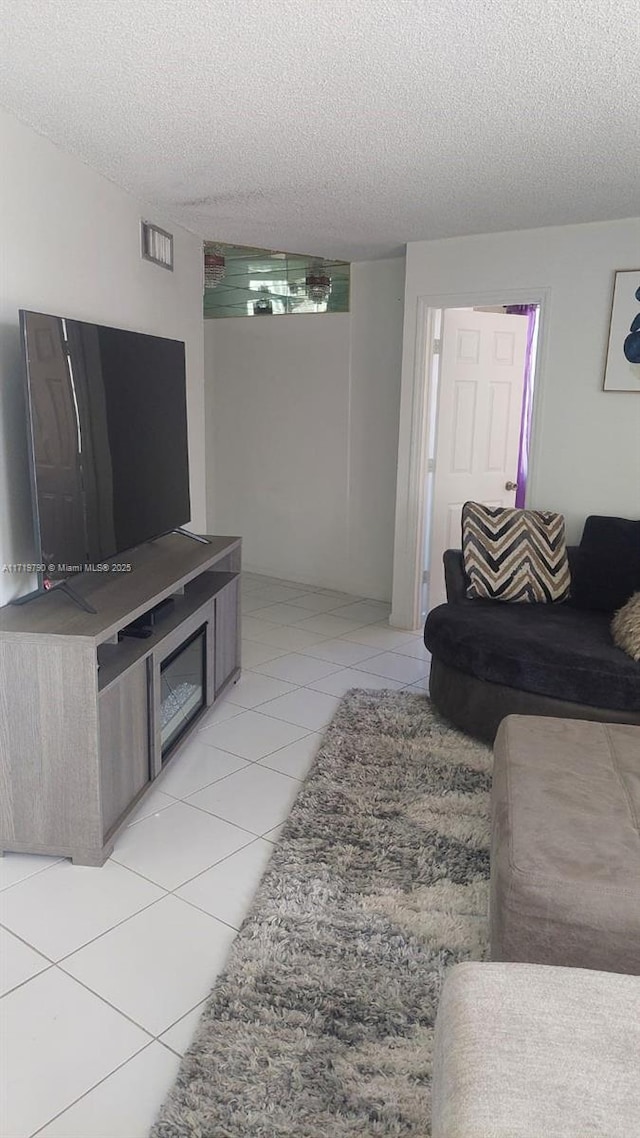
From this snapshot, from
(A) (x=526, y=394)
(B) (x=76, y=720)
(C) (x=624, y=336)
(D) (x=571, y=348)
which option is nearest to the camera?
(B) (x=76, y=720)

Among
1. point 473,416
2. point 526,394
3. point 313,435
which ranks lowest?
point 313,435

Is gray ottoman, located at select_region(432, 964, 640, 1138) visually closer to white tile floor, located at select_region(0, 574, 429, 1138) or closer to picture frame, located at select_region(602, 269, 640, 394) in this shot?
white tile floor, located at select_region(0, 574, 429, 1138)

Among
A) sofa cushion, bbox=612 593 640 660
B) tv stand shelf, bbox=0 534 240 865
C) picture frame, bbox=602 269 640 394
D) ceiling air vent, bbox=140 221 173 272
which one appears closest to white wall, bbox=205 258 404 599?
picture frame, bbox=602 269 640 394

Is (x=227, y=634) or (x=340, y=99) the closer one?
(x=340, y=99)

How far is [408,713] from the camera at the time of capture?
134 inches

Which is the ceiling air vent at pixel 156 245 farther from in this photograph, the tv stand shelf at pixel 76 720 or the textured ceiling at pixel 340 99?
the tv stand shelf at pixel 76 720

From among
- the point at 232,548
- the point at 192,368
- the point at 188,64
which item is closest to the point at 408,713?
the point at 232,548

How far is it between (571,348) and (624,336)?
0.89 feet

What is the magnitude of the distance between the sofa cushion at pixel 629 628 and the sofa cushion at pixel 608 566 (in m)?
0.30

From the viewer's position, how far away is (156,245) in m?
3.61

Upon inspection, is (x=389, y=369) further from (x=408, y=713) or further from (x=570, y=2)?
(x=570, y=2)

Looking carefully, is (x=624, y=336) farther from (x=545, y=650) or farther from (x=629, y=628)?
(x=545, y=650)

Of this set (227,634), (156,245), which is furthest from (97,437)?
(156,245)

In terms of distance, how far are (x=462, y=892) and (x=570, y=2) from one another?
2.24 meters
